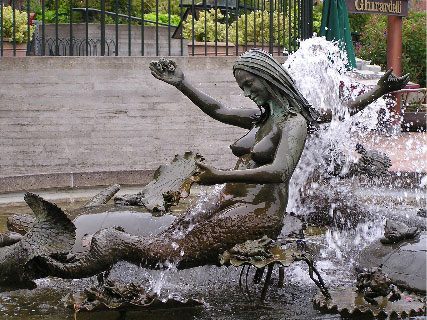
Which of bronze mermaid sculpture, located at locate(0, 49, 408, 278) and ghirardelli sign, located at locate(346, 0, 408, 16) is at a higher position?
ghirardelli sign, located at locate(346, 0, 408, 16)

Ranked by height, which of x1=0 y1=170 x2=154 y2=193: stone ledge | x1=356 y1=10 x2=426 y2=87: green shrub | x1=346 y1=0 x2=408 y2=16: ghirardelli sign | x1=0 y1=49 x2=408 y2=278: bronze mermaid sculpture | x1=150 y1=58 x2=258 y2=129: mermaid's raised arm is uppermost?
x1=346 y1=0 x2=408 y2=16: ghirardelli sign

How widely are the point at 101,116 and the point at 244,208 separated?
627cm

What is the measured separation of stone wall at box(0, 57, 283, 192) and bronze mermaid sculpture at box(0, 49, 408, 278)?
5.08m

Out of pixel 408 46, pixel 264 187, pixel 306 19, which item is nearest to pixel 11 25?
pixel 306 19

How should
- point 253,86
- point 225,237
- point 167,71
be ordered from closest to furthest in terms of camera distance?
1. point 225,237
2. point 253,86
3. point 167,71

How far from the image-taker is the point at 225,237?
5.00 metres

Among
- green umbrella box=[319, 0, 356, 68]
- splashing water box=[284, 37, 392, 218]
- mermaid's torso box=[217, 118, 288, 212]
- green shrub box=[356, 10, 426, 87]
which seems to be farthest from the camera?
green shrub box=[356, 10, 426, 87]

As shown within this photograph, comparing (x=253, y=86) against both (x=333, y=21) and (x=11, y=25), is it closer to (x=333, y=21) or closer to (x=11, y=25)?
(x=11, y=25)

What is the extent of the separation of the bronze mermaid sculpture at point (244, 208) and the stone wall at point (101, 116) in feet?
16.7

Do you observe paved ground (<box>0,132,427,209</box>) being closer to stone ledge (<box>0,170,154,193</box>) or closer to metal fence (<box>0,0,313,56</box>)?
stone ledge (<box>0,170,154,193</box>)

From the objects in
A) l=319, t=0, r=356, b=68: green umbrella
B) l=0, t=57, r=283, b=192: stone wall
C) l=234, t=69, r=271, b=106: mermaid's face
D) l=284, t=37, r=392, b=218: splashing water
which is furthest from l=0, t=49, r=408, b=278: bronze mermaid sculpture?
l=319, t=0, r=356, b=68: green umbrella

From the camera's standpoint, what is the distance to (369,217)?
6.23 metres

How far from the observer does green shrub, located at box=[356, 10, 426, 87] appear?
1022 inches

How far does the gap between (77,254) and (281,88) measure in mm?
1597
